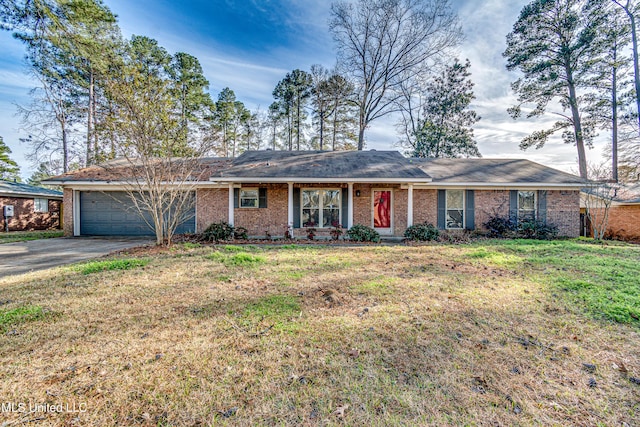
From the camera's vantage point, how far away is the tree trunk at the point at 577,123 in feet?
54.5

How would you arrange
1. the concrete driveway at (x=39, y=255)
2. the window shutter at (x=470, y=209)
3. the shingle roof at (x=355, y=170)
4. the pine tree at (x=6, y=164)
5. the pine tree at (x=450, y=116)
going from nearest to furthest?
the concrete driveway at (x=39, y=255) < the shingle roof at (x=355, y=170) < the window shutter at (x=470, y=209) < the pine tree at (x=450, y=116) < the pine tree at (x=6, y=164)

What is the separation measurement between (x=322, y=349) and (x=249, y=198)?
9271 mm

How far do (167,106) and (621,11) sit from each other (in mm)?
24690

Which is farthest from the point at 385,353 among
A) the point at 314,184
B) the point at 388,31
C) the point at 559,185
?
the point at 388,31

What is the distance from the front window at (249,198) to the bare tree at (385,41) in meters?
11.8

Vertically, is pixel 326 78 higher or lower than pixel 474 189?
higher

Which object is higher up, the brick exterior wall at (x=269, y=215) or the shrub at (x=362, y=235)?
the brick exterior wall at (x=269, y=215)

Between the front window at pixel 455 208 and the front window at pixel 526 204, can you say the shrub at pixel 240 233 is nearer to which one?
the front window at pixel 455 208

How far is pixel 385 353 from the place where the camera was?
2.57 meters

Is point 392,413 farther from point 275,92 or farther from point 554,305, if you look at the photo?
point 275,92

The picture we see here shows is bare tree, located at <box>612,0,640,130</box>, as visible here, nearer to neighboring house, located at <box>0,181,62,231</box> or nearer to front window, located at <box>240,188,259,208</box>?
front window, located at <box>240,188,259,208</box>

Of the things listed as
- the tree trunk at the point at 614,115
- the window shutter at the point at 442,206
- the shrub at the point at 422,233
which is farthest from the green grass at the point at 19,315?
the tree trunk at the point at 614,115

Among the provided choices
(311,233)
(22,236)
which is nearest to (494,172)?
(311,233)

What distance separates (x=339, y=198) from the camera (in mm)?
11031
